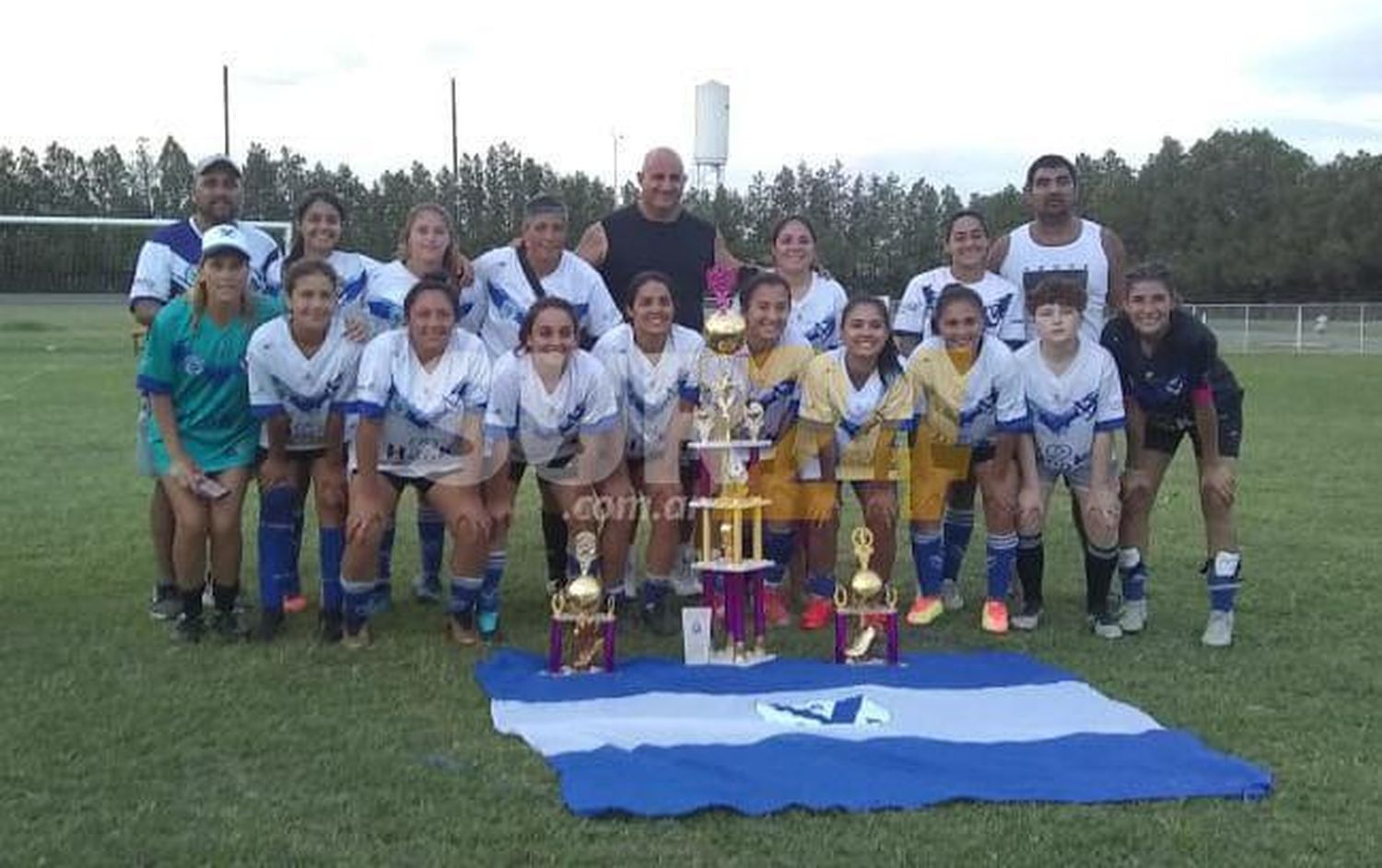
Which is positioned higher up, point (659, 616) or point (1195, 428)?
point (1195, 428)

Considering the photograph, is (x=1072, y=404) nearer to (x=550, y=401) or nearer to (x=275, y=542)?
(x=550, y=401)

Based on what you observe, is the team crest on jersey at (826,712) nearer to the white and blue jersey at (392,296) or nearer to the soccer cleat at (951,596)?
the soccer cleat at (951,596)

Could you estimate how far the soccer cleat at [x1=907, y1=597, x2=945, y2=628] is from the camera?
638 centimetres

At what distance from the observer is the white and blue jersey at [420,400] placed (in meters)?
Result: 5.62

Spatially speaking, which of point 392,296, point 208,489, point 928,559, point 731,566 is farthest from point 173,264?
point 928,559

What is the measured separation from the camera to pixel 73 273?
35.9m

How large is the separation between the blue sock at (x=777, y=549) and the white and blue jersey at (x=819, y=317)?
0.85 metres

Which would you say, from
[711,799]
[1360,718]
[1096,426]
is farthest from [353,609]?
[1360,718]

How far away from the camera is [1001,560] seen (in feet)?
20.7

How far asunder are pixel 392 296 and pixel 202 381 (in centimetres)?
86

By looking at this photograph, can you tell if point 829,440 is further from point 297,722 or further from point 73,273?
point 73,273

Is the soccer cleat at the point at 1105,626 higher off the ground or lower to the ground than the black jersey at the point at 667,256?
lower

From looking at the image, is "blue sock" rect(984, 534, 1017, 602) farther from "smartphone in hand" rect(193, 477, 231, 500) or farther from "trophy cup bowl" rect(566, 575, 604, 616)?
"smartphone in hand" rect(193, 477, 231, 500)

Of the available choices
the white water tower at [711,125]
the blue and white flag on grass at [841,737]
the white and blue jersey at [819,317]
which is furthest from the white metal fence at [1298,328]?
the blue and white flag on grass at [841,737]
